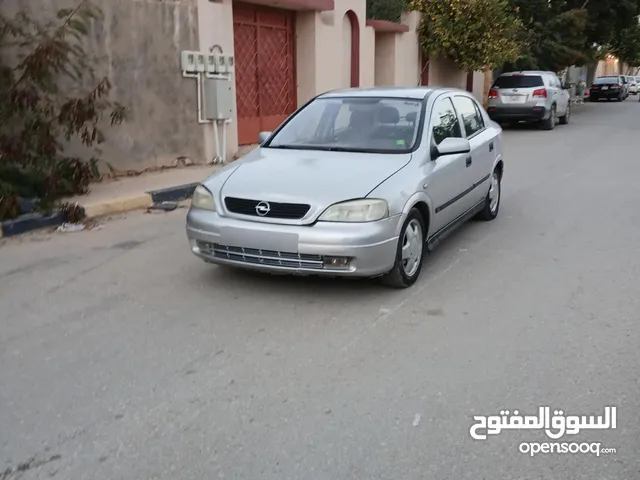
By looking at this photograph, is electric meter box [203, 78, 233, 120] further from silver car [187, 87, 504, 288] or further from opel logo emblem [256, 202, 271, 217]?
opel logo emblem [256, 202, 271, 217]

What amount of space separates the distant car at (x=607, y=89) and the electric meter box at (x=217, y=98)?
34.8 metres

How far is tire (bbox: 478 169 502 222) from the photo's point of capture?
8328mm

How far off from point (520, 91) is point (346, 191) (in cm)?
1717

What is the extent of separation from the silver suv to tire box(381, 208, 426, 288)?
638 inches

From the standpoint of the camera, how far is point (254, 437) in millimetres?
3492

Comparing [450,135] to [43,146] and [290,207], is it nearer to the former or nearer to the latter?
[290,207]

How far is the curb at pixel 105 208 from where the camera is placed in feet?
26.0

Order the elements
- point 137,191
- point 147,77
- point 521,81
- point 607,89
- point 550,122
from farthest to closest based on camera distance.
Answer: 1. point 607,89
2. point 550,122
3. point 521,81
4. point 147,77
5. point 137,191

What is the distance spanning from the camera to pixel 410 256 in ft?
19.0

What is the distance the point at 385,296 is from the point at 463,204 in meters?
1.94

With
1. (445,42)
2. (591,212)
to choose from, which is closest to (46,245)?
(591,212)

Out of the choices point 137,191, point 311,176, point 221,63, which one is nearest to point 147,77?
point 221,63

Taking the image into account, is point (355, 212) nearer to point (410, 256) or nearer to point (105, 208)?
point (410, 256)

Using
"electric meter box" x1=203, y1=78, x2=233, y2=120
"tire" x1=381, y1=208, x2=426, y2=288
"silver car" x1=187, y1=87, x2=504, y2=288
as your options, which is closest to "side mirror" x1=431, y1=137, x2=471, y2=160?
"silver car" x1=187, y1=87, x2=504, y2=288
